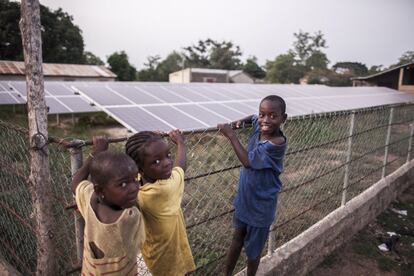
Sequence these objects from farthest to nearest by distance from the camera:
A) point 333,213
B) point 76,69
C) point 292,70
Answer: point 292,70 → point 76,69 → point 333,213

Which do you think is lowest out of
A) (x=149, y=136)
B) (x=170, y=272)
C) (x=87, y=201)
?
(x=170, y=272)

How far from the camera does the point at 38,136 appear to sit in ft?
5.26

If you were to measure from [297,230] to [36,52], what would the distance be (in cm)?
352

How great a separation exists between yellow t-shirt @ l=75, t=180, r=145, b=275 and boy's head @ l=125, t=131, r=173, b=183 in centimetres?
21

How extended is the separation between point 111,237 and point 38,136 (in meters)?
0.62

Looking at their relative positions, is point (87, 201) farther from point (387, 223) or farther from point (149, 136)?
point (387, 223)

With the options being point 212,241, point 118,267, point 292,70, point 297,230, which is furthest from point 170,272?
point 292,70

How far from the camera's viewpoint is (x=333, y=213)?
12.8 feet

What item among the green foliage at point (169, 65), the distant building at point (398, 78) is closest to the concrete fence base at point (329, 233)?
the distant building at point (398, 78)

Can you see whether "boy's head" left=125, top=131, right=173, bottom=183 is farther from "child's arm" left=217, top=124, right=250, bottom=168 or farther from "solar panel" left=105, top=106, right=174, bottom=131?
"solar panel" left=105, top=106, right=174, bottom=131

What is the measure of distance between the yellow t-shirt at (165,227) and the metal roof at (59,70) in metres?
21.6

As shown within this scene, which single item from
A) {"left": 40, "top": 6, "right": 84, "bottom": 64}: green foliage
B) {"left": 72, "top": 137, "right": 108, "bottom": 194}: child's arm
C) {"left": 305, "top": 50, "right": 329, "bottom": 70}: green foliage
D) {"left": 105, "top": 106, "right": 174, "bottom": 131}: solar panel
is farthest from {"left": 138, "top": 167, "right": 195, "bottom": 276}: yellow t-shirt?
{"left": 305, "top": 50, "right": 329, "bottom": 70}: green foliage

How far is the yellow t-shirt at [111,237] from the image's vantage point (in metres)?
1.38

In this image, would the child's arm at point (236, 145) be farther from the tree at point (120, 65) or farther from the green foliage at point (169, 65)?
the green foliage at point (169, 65)
